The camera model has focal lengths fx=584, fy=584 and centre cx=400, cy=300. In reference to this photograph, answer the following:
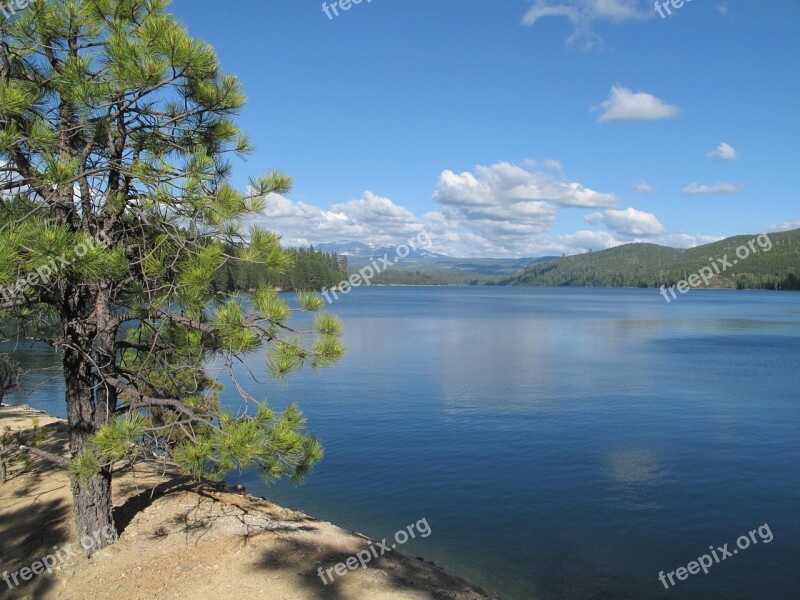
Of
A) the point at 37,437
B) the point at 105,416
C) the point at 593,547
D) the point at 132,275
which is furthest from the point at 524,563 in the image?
the point at 37,437

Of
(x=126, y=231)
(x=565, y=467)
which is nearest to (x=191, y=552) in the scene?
(x=126, y=231)

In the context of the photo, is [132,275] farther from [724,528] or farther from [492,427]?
[492,427]

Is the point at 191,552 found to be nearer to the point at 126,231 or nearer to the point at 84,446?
the point at 84,446

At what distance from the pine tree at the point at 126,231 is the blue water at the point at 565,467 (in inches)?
283

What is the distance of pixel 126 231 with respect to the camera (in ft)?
26.1

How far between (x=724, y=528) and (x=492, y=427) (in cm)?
991

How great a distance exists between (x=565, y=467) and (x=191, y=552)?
12.8m

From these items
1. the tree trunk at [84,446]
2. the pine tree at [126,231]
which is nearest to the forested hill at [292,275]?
the pine tree at [126,231]

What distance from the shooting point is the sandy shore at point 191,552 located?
326 inches

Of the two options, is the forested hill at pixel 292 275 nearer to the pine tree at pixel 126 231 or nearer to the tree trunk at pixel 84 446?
the pine tree at pixel 126 231

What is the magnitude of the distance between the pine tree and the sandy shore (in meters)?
0.83

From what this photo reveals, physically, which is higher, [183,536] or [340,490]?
[183,536]

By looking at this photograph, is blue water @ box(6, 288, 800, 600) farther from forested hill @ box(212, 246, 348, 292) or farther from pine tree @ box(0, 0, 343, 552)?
pine tree @ box(0, 0, 343, 552)

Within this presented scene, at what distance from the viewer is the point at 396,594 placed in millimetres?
8922
